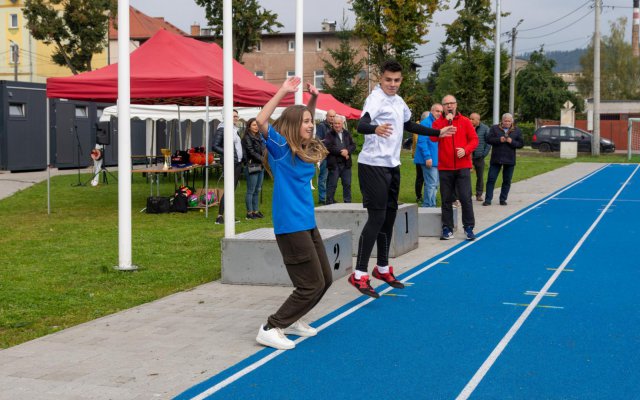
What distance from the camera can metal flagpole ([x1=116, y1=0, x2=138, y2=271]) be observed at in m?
9.18

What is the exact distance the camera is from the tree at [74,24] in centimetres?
4900

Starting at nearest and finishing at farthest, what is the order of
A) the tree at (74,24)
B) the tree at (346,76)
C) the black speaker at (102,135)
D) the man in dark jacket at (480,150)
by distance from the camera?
the man in dark jacket at (480,150), the black speaker at (102,135), the tree at (74,24), the tree at (346,76)

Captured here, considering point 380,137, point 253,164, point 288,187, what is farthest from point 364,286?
point 253,164

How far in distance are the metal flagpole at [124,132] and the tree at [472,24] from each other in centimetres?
4764

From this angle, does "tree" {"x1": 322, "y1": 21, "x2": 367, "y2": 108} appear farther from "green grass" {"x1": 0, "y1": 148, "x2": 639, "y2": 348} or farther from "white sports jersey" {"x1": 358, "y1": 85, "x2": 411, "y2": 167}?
"white sports jersey" {"x1": 358, "y1": 85, "x2": 411, "y2": 167}

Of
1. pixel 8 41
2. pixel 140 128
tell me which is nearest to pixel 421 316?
pixel 140 128

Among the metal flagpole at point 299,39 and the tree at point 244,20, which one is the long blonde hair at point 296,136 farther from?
the tree at point 244,20

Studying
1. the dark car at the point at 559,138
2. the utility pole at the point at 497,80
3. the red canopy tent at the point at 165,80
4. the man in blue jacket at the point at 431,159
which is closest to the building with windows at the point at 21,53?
the dark car at the point at 559,138

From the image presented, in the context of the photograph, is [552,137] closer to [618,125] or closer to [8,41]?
[618,125]

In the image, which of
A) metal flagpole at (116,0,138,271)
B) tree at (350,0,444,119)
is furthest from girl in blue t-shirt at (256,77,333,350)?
tree at (350,0,444,119)

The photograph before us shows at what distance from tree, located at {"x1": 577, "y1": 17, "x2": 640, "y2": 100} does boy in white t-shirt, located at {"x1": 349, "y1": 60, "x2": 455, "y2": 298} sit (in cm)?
10579

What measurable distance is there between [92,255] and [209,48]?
29.6 feet

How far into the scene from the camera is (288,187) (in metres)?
6.11

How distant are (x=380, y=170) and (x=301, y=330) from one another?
224 cm
